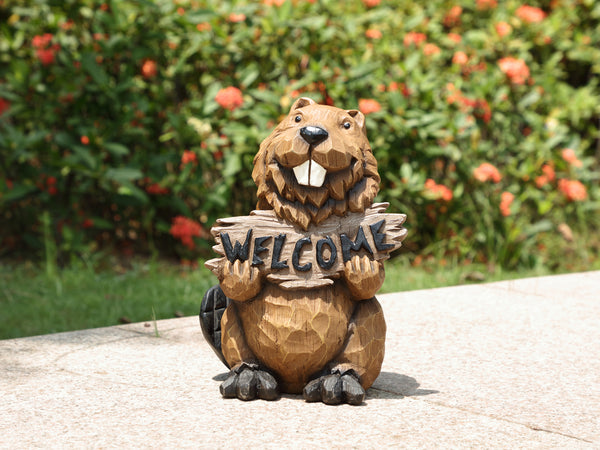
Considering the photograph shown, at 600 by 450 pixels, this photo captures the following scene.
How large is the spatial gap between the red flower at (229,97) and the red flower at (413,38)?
1.69 metres

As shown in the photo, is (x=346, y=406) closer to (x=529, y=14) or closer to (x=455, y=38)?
(x=455, y=38)

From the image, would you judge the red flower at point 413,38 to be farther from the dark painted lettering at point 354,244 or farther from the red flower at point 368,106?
the dark painted lettering at point 354,244

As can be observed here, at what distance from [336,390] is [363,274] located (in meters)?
0.41

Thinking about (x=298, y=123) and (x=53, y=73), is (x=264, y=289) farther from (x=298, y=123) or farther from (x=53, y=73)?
(x=53, y=73)

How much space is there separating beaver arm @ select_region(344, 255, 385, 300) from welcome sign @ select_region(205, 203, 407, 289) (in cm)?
3

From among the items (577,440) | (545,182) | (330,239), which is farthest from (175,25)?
(577,440)

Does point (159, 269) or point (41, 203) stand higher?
point (41, 203)

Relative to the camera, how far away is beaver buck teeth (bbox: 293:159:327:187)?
2541mm

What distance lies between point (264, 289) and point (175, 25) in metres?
3.70

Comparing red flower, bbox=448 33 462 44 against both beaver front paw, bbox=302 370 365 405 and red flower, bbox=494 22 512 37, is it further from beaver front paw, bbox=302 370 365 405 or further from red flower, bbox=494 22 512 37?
beaver front paw, bbox=302 370 365 405

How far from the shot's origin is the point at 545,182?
618 cm

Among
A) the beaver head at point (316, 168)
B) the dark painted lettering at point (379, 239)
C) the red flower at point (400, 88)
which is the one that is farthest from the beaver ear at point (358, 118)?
the red flower at point (400, 88)

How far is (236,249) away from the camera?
2602 millimetres

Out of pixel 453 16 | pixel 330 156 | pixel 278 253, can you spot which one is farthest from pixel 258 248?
pixel 453 16
